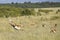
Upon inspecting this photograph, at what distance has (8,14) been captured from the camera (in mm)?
47438

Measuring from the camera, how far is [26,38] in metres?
14.2

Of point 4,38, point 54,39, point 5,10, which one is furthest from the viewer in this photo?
point 5,10

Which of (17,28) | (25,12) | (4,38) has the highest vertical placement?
(4,38)

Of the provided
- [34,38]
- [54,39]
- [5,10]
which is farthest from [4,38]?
[5,10]

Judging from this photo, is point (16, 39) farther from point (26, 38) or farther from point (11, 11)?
point (11, 11)

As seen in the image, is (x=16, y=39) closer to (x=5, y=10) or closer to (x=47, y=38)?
(x=47, y=38)

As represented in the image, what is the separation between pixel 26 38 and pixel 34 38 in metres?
0.52

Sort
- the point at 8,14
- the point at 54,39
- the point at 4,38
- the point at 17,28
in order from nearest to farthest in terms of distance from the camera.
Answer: the point at 54,39 → the point at 4,38 → the point at 17,28 → the point at 8,14

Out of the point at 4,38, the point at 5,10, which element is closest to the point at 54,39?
the point at 4,38

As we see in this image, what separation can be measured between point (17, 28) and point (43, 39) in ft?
22.3

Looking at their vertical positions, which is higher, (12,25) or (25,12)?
(12,25)

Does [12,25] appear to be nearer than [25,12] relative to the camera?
Yes

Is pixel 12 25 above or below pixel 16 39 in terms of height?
below

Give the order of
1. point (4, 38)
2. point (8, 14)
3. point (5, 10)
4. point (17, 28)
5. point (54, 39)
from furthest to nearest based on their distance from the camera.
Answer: point (5, 10)
point (8, 14)
point (17, 28)
point (4, 38)
point (54, 39)
